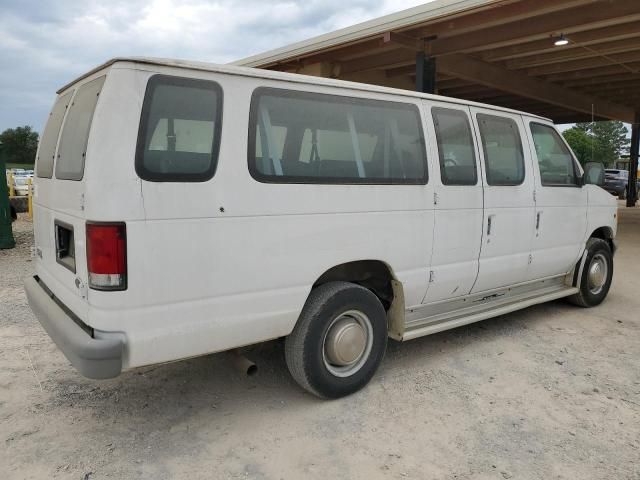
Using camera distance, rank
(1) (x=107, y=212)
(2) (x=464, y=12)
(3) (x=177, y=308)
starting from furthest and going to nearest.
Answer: (2) (x=464, y=12) → (3) (x=177, y=308) → (1) (x=107, y=212)

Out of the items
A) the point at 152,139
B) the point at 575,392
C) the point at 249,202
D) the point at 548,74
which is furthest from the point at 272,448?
the point at 548,74

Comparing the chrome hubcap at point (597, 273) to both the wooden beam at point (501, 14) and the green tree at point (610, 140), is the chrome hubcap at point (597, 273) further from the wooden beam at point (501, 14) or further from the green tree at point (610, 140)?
the green tree at point (610, 140)

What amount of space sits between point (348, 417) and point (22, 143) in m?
60.9

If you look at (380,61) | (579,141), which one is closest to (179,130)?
(380,61)

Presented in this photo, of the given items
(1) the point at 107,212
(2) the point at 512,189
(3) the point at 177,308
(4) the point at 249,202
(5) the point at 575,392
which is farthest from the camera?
(2) the point at 512,189

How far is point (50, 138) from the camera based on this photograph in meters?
3.57

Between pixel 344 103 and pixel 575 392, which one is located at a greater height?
pixel 344 103

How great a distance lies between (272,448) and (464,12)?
6.67 metres

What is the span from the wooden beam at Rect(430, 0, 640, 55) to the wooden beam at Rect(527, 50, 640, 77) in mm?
3324

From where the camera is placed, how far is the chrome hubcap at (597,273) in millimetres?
5598

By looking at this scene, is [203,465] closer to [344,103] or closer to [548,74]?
[344,103]

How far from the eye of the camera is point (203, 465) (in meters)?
2.74

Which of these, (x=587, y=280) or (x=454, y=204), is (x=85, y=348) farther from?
(x=587, y=280)

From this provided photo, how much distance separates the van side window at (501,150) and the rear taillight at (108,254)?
3012 millimetres
